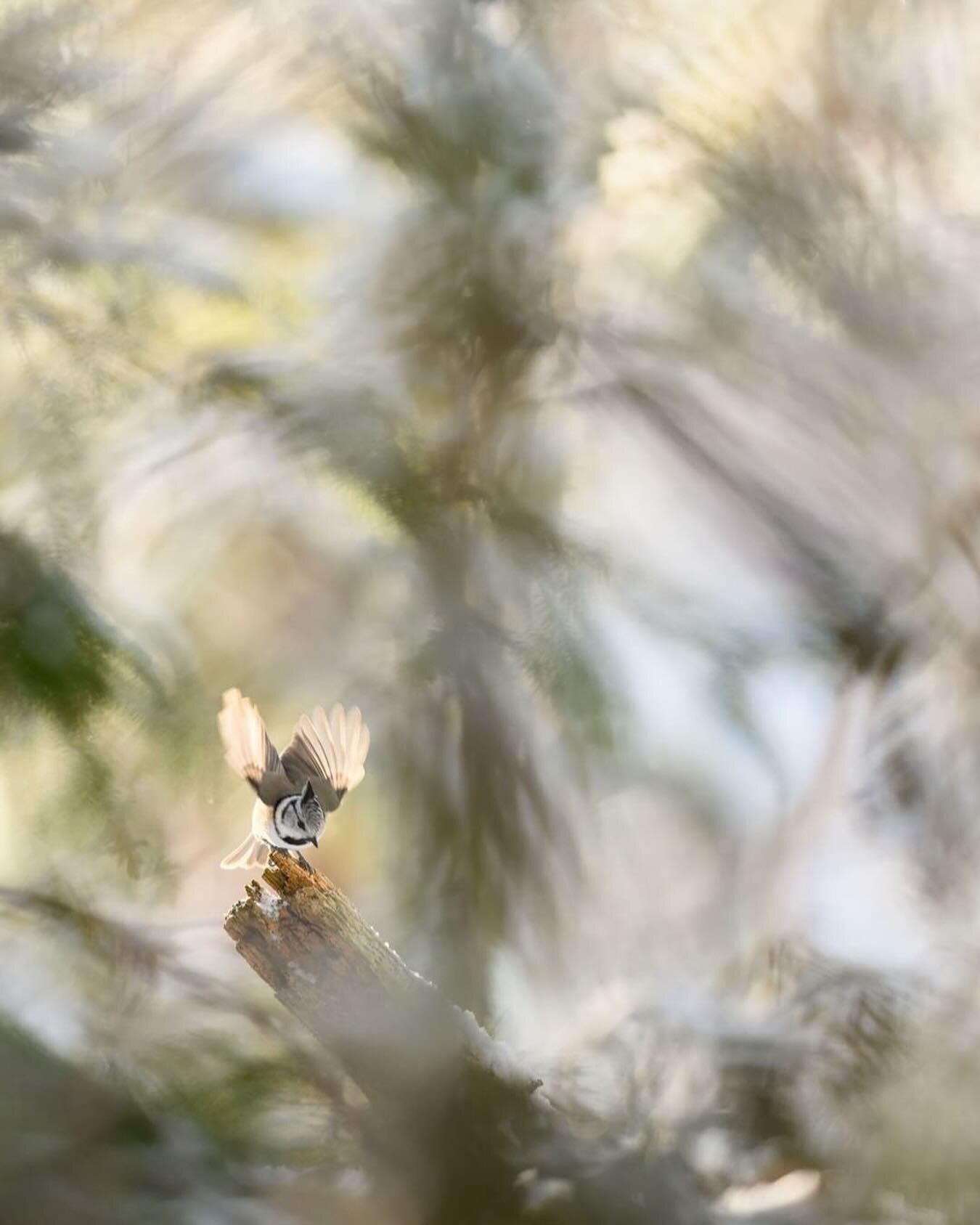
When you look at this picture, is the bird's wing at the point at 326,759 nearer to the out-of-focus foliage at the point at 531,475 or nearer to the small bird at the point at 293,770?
the small bird at the point at 293,770

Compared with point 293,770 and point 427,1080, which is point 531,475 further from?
point 427,1080

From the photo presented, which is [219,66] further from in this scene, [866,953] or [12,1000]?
[866,953]

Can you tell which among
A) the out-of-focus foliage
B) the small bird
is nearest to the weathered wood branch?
the small bird

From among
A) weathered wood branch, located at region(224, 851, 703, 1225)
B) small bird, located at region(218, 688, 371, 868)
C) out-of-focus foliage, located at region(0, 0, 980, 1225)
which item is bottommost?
weathered wood branch, located at region(224, 851, 703, 1225)

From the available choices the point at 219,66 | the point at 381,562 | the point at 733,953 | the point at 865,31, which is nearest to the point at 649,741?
the point at 733,953

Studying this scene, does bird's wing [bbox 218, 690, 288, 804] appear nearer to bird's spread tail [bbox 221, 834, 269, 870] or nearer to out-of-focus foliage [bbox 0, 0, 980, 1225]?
bird's spread tail [bbox 221, 834, 269, 870]

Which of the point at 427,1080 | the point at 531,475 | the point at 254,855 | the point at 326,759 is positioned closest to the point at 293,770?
the point at 326,759

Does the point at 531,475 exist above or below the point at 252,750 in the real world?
above
